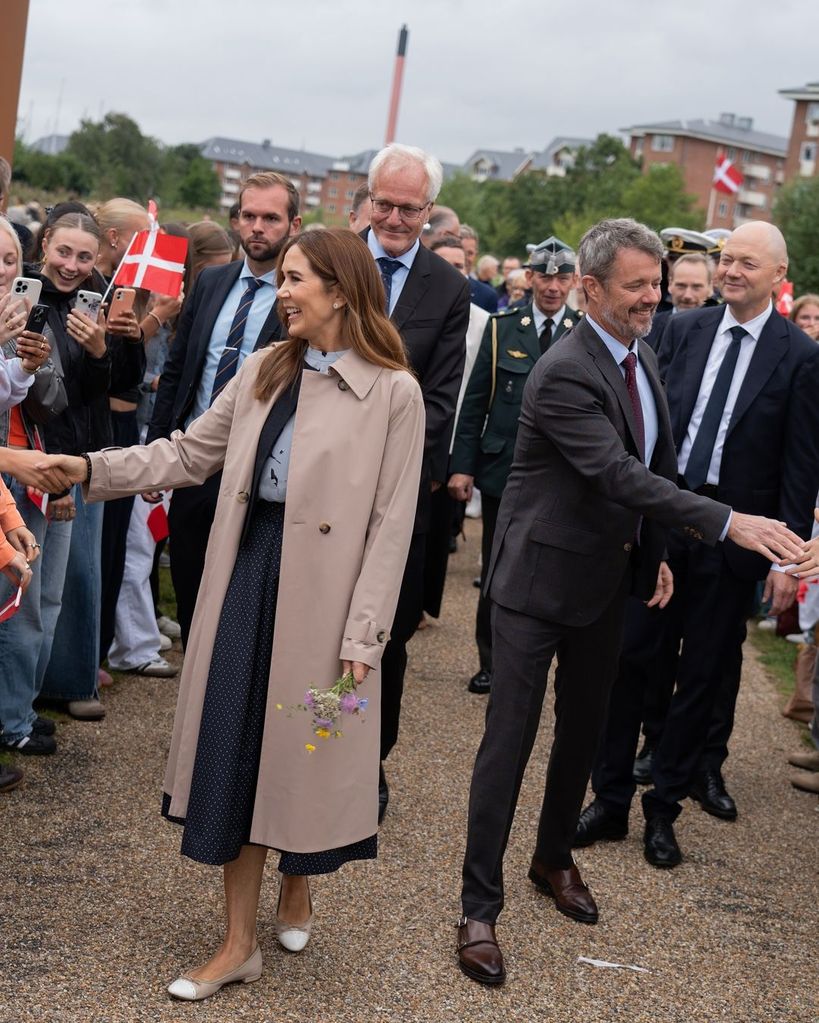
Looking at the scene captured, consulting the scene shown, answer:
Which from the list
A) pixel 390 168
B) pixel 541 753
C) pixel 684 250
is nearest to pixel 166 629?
pixel 541 753

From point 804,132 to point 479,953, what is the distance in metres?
104

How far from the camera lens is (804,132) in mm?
99188

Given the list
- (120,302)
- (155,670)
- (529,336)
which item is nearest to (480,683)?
(155,670)

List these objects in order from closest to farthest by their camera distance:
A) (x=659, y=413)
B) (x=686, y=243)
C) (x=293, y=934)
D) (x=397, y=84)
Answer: (x=293, y=934), (x=659, y=413), (x=686, y=243), (x=397, y=84)

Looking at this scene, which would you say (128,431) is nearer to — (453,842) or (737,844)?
(453,842)

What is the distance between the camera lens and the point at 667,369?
6145mm

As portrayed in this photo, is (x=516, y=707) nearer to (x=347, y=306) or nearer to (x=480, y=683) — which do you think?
(x=347, y=306)

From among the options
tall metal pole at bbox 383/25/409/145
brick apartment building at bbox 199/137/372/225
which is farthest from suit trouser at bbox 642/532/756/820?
brick apartment building at bbox 199/137/372/225

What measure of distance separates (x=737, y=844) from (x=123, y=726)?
120 inches

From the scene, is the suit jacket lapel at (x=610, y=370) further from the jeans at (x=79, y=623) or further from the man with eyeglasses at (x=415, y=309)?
the jeans at (x=79, y=623)

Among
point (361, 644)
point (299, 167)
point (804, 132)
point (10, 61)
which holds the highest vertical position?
point (299, 167)

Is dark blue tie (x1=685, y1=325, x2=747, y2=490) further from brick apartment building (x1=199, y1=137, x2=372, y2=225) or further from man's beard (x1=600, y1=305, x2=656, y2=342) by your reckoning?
brick apartment building (x1=199, y1=137, x2=372, y2=225)

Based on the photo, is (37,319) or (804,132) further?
(804,132)

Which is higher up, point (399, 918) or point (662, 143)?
point (662, 143)
